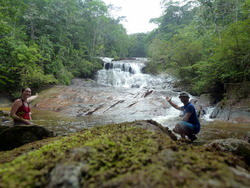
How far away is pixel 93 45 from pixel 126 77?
10.3 metres

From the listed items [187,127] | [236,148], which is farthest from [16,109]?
[236,148]

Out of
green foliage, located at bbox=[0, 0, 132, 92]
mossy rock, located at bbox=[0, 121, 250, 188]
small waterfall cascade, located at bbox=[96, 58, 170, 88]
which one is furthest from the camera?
small waterfall cascade, located at bbox=[96, 58, 170, 88]

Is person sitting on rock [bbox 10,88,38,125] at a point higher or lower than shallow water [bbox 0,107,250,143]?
higher

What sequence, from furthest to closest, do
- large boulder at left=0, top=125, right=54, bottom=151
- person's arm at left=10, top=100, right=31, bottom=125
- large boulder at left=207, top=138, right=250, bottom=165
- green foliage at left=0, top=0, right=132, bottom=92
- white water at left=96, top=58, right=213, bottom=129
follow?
white water at left=96, top=58, right=213, bottom=129, green foliage at left=0, top=0, right=132, bottom=92, person's arm at left=10, top=100, right=31, bottom=125, large boulder at left=0, top=125, right=54, bottom=151, large boulder at left=207, top=138, right=250, bottom=165

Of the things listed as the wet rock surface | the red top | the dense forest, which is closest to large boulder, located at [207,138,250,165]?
the red top

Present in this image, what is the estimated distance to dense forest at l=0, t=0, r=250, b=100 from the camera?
9.24 metres

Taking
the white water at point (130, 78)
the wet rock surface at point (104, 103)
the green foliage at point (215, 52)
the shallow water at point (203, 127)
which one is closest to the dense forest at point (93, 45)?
the green foliage at point (215, 52)

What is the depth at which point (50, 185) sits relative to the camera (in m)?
1.01

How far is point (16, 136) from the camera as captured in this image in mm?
3754

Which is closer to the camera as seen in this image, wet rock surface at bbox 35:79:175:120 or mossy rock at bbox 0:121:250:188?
mossy rock at bbox 0:121:250:188

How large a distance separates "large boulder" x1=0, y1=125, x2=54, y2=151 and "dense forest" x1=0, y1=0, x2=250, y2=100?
195 cm

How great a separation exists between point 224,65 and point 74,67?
770 inches

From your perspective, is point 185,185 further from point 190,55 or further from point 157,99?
point 190,55

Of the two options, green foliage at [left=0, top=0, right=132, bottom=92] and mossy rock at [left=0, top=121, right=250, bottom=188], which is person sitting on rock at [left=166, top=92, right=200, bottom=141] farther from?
green foliage at [left=0, top=0, right=132, bottom=92]
